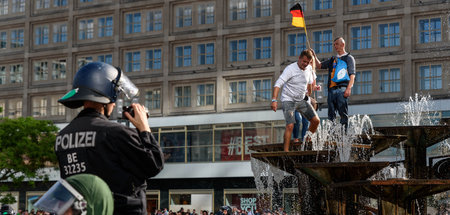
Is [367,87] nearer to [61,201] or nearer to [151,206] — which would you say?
[151,206]

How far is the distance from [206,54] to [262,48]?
356cm

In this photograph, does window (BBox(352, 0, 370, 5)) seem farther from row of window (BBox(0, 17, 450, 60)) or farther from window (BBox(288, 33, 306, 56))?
window (BBox(288, 33, 306, 56))

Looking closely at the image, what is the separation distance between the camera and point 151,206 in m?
42.1

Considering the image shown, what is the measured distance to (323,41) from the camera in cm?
3850

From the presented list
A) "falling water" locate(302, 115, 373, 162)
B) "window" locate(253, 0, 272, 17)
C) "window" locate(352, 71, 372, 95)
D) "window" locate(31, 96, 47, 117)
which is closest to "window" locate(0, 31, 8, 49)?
"window" locate(31, 96, 47, 117)

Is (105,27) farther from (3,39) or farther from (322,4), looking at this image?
(322,4)

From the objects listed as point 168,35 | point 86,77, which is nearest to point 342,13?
point 168,35

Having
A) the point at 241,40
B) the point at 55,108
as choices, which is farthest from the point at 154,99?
the point at 55,108

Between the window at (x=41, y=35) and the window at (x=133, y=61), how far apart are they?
6342 mm

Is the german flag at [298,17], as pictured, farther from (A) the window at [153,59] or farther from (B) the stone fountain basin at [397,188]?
(A) the window at [153,59]

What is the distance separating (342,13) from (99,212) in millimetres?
35729

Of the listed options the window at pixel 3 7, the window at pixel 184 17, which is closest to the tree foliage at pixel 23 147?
the window at pixel 184 17

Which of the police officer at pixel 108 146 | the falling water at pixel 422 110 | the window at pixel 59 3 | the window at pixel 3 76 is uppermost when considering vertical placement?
the window at pixel 59 3

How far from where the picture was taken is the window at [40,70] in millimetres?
46938
